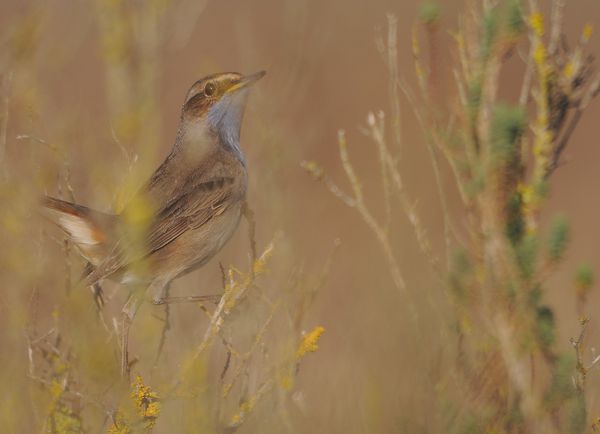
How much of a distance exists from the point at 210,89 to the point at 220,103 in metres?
0.11

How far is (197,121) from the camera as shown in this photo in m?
6.04

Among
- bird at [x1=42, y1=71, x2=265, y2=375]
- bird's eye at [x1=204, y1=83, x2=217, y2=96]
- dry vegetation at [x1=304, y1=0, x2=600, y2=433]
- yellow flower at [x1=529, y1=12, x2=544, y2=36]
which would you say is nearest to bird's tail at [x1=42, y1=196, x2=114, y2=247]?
bird at [x1=42, y1=71, x2=265, y2=375]

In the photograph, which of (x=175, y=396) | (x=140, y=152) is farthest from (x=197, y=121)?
(x=175, y=396)

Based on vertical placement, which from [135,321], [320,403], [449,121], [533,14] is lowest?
[320,403]

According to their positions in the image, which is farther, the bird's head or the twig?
the bird's head

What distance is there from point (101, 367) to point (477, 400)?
5.06 ft

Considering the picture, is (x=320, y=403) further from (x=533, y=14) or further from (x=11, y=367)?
(x=533, y=14)

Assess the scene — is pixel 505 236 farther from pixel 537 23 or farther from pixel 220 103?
pixel 220 103

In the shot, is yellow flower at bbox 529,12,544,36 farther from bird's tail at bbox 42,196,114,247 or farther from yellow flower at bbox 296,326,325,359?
bird's tail at bbox 42,196,114,247

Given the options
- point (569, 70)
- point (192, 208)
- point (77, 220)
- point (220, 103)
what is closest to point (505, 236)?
point (569, 70)

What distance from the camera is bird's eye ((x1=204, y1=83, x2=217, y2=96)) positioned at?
5949 mm

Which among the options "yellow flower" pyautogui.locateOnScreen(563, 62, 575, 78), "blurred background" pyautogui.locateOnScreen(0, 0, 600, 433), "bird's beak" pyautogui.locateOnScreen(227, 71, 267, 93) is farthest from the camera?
"bird's beak" pyautogui.locateOnScreen(227, 71, 267, 93)

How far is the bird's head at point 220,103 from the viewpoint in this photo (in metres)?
5.90

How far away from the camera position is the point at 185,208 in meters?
5.61
